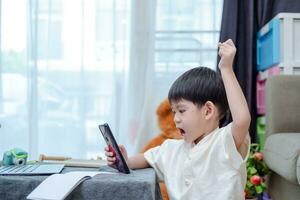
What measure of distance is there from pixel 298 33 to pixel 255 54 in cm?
34

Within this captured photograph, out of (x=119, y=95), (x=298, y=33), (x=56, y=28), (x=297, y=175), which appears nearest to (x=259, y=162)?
(x=297, y=175)

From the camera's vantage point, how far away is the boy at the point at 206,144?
82cm

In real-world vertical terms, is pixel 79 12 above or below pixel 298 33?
above

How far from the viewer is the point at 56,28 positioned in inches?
81.7

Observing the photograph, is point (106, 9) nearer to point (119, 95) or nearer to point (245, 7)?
point (119, 95)

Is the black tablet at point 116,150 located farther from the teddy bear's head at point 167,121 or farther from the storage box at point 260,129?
the storage box at point 260,129

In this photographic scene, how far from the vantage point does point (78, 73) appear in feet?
6.81

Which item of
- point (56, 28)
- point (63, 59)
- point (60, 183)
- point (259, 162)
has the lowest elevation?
point (259, 162)

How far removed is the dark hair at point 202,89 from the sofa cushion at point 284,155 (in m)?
0.38

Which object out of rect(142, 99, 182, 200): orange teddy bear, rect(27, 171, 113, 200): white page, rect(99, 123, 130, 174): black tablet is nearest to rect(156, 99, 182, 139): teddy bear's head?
rect(142, 99, 182, 200): orange teddy bear

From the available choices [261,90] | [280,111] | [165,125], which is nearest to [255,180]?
[280,111]

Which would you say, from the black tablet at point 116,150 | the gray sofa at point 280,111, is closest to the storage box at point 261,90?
the gray sofa at point 280,111

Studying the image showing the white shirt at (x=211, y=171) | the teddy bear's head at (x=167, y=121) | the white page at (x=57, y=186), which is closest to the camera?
the white page at (x=57, y=186)

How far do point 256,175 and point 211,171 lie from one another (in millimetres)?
885
